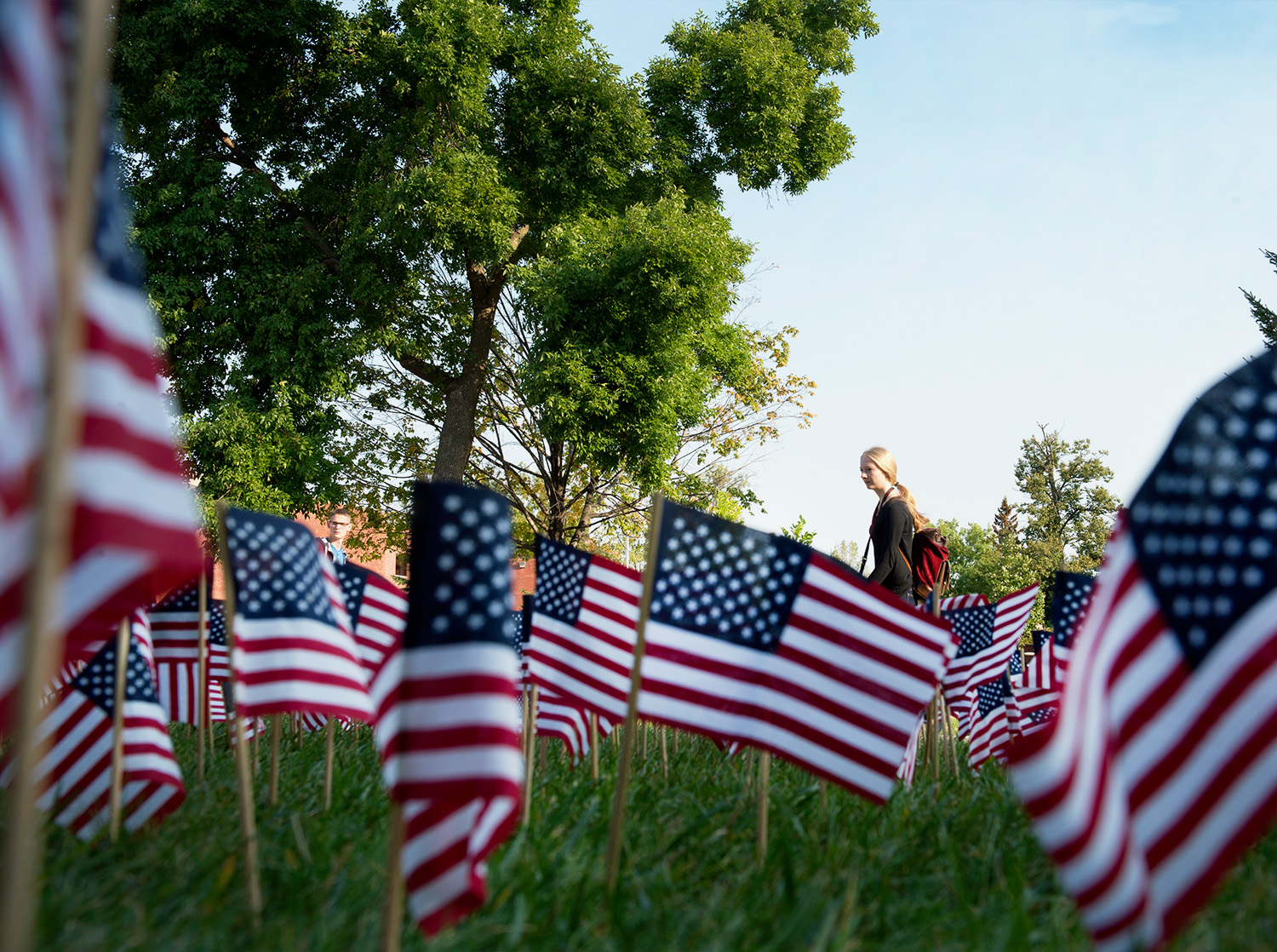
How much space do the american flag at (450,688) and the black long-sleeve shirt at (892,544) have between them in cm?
528

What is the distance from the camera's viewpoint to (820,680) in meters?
4.53

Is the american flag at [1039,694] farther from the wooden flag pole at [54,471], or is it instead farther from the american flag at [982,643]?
the wooden flag pole at [54,471]

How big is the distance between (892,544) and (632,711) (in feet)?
14.3

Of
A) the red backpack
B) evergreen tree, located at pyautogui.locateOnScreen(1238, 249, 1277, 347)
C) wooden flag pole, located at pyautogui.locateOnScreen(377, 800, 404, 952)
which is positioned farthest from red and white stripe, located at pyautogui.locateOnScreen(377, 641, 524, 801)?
evergreen tree, located at pyautogui.locateOnScreen(1238, 249, 1277, 347)

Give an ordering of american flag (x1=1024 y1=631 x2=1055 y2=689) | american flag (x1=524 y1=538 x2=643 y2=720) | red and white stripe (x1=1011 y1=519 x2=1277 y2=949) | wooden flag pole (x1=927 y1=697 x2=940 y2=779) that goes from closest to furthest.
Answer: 1. red and white stripe (x1=1011 y1=519 x2=1277 y2=949)
2. american flag (x1=524 y1=538 x2=643 y2=720)
3. wooden flag pole (x1=927 y1=697 x2=940 y2=779)
4. american flag (x1=1024 y1=631 x2=1055 y2=689)

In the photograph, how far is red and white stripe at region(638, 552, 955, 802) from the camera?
14.6 feet

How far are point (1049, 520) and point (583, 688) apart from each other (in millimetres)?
76235

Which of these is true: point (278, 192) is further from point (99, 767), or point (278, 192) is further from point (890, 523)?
point (99, 767)

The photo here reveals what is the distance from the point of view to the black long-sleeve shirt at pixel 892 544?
7941mm

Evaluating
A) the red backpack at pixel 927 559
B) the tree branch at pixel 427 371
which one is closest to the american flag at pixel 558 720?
the red backpack at pixel 927 559

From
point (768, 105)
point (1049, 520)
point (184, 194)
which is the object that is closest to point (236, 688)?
point (184, 194)

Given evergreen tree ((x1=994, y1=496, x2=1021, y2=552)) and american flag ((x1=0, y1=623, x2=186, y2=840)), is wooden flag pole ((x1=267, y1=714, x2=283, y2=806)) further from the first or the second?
evergreen tree ((x1=994, y1=496, x2=1021, y2=552))

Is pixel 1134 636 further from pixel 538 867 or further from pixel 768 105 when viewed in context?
pixel 768 105

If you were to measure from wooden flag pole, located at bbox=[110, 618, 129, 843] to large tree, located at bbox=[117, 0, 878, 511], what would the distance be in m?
14.2
